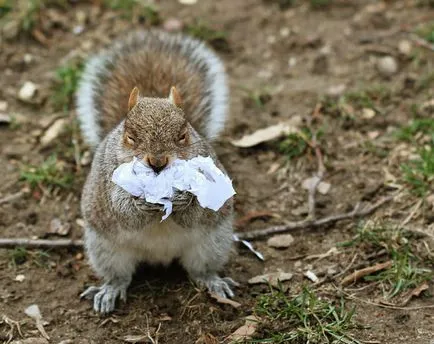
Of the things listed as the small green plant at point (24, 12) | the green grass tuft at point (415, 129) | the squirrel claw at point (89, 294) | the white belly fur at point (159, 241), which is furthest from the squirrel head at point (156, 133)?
the small green plant at point (24, 12)

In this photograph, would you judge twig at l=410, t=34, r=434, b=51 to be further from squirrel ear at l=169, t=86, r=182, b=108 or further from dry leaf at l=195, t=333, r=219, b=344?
dry leaf at l=195, t=333, r=219, b=344

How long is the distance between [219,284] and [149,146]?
758 mm

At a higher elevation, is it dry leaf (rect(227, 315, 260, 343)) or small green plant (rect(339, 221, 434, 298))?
small green plant (rect(339, 221, 434, 298))

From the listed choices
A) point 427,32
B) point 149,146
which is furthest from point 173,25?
point 149,146

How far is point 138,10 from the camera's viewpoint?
449 cm

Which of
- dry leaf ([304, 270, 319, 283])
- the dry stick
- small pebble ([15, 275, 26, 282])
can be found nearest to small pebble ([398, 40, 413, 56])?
the dry stick

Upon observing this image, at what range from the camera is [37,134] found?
380 cm

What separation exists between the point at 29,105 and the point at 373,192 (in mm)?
1726

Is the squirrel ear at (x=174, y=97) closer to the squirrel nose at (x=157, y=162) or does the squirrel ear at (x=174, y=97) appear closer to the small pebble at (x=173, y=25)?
the squirrel nose at (x=157, y=162)

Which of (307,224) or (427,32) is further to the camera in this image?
(427,32)

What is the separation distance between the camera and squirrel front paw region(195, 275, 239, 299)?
2936mm

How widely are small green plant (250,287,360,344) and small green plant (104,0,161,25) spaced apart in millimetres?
2110

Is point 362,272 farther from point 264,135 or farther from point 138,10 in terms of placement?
point 138,10

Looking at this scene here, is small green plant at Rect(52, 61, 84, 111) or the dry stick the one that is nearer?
the dry stick
